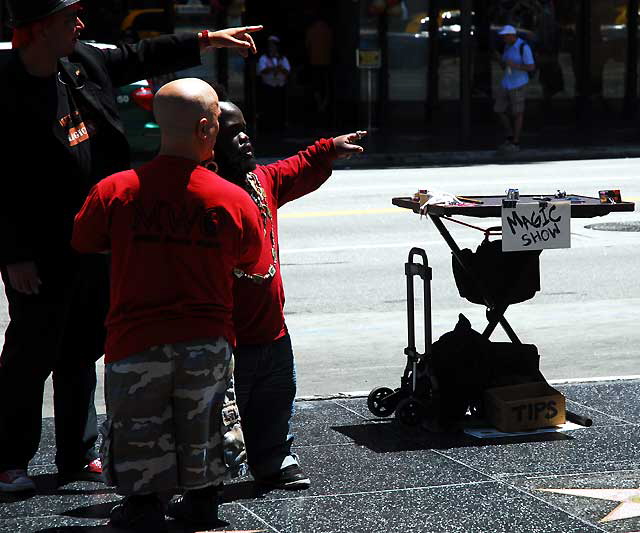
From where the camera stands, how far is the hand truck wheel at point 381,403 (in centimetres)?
643

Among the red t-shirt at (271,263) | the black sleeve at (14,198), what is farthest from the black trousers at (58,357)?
the red t-shirt at (271,263)

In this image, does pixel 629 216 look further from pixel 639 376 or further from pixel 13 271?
pixel 13 271

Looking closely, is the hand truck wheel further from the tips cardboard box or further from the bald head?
the bald head

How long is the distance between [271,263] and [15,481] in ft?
4.40

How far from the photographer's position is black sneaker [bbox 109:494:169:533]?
458 centimetres

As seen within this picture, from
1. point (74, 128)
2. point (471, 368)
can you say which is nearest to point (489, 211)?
point (471, 368)

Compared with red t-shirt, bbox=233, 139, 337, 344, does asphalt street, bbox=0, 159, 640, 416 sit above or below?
below

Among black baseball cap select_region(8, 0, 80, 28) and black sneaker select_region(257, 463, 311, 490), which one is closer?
black baseball cap select_region(8, 0, 80, 28)

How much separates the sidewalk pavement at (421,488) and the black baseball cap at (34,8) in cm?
188

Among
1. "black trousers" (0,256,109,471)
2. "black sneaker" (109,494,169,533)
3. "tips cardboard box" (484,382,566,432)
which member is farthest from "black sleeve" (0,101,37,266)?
"tips cardboard box" (484,382,566,432)

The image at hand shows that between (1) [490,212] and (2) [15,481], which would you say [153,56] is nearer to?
(1) [490,212]

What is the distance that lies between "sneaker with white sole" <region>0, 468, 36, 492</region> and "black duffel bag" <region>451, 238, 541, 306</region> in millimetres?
2315

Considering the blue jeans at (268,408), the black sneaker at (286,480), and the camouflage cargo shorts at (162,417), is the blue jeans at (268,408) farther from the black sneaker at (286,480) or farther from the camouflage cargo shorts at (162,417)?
the camouflage cargo shorts at (162,417)

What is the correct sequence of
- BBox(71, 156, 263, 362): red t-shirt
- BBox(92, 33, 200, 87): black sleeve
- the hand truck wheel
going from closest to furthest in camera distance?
1. BBox(71, 156, 263, 362): red t-shirt
2. BBox(92, 33, 200, 87): black sleeve
3. the hand truck wheel
